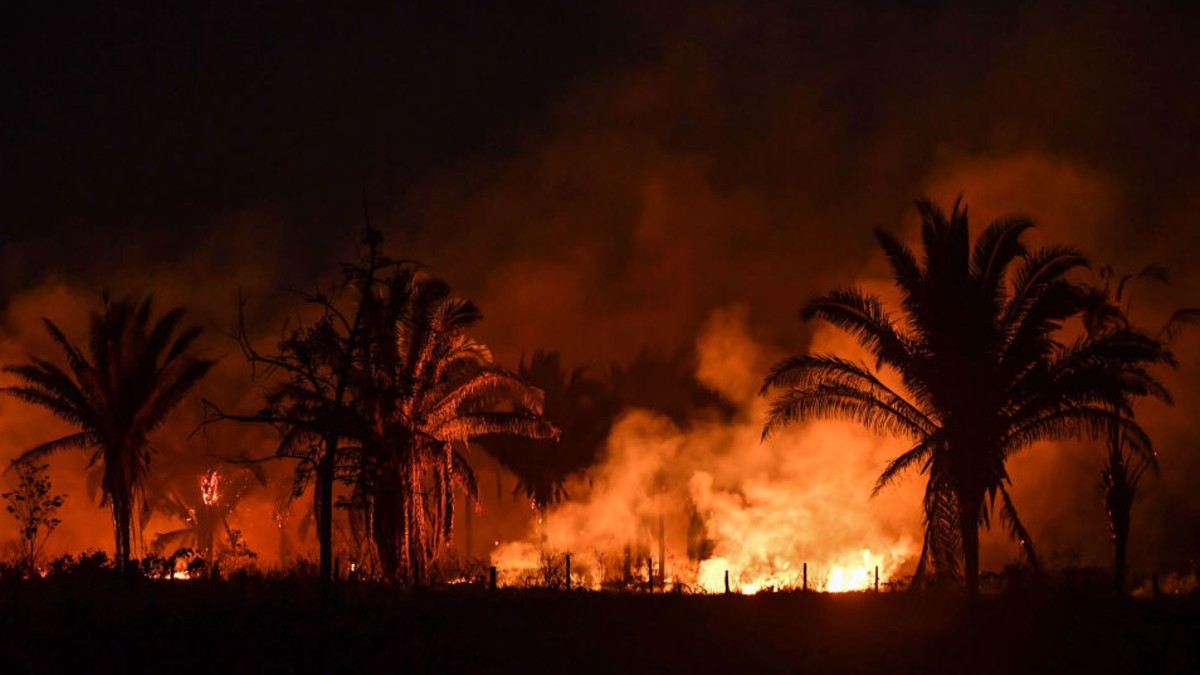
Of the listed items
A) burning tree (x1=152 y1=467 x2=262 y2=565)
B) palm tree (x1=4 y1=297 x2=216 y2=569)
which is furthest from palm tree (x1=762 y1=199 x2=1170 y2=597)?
burning tree (x1=152 y1=467 x2=262 y2=565)

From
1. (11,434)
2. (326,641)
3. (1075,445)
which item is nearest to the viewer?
(326,641)

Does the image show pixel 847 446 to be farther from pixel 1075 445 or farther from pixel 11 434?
pixel 11 434

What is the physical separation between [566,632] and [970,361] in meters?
9.91

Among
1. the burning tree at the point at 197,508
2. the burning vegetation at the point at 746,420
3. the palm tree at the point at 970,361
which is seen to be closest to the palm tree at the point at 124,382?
the burning vegetation at the point at 746,420

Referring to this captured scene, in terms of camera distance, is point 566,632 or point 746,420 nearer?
point 566,632

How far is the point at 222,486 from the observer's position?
4816 cm

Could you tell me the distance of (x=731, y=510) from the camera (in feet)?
125

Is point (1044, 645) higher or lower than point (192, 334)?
lower

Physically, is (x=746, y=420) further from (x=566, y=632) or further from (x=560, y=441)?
(x=566, y=632)

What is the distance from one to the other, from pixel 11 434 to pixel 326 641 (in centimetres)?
3556

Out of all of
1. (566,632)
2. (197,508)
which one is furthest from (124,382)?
(197,508)

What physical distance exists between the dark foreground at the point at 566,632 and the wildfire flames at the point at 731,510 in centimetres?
511

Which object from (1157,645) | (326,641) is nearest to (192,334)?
(326,641)

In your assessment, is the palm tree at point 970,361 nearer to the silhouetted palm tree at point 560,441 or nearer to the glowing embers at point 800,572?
the glowing embers at point 800,572
